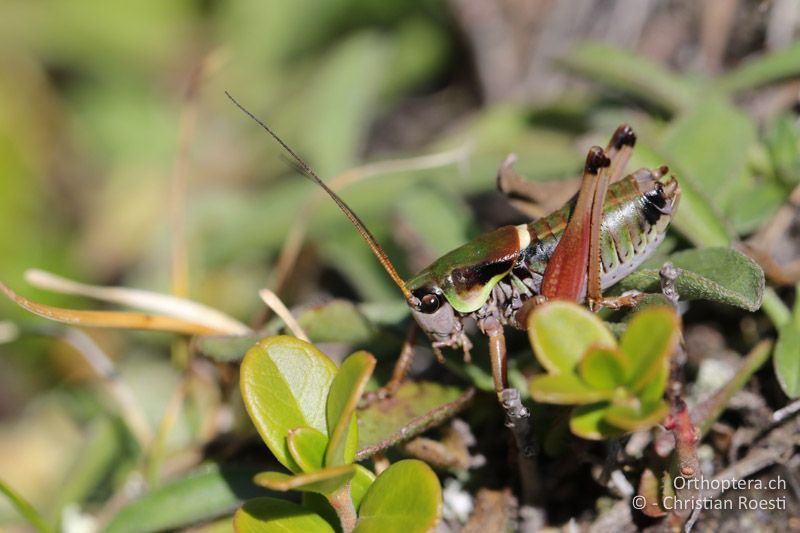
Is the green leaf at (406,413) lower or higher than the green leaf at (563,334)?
lower

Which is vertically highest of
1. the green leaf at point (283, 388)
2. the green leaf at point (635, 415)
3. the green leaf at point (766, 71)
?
the green leaf at point (766, 71)

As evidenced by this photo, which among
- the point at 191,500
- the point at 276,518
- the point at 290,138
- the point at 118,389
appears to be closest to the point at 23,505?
the point at 191,500

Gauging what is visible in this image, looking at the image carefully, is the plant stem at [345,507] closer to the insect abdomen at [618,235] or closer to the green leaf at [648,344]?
the green leaf at [648,344]

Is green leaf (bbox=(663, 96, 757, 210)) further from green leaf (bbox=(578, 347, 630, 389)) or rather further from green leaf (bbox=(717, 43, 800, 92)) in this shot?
green leaf (bbox=(578, 347, 630, 389))

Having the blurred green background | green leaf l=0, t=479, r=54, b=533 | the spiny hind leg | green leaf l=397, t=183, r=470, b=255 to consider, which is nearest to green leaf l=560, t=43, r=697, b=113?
the blurred green background

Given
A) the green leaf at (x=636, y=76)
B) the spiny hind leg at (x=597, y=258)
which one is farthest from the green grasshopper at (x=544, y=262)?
the green leaf at (x=636, y=76)

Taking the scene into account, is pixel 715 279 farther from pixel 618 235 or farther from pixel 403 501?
pixel 403 501

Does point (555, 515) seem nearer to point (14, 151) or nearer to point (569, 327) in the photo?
point (569, 327)
